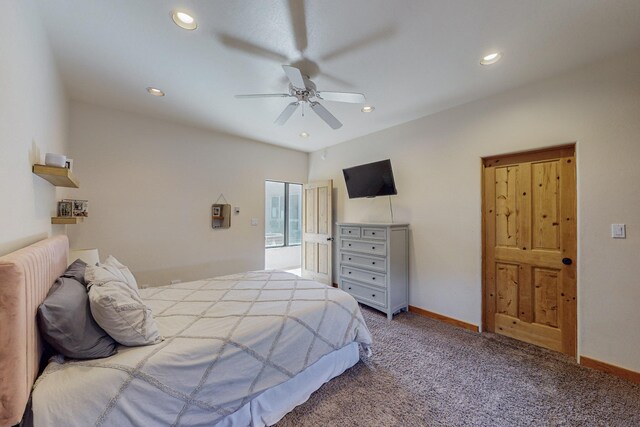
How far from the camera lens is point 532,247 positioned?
2.57 meters

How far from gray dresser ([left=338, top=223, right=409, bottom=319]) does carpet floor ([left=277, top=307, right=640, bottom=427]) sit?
2.55ft

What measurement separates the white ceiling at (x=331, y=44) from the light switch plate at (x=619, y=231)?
1429mm

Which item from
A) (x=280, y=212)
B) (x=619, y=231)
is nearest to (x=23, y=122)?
(x=619, y=231)

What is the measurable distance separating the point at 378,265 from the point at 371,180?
1.27m

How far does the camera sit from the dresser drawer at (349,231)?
3.61 m

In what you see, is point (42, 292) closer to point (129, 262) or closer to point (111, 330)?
point (111, 330)

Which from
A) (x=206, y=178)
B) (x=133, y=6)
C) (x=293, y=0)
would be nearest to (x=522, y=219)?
(x=293, y=0)

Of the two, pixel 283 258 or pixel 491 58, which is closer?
pixel 491 58

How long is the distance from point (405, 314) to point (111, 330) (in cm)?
314

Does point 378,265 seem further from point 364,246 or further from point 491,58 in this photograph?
point 491,58

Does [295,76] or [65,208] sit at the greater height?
[295,76]

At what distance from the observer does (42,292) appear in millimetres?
1275

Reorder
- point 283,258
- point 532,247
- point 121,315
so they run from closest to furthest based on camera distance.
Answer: point 121,315
point 532,247
point 283,258

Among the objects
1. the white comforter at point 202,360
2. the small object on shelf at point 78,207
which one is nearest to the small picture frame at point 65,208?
the small object on shelf at point 78,207
